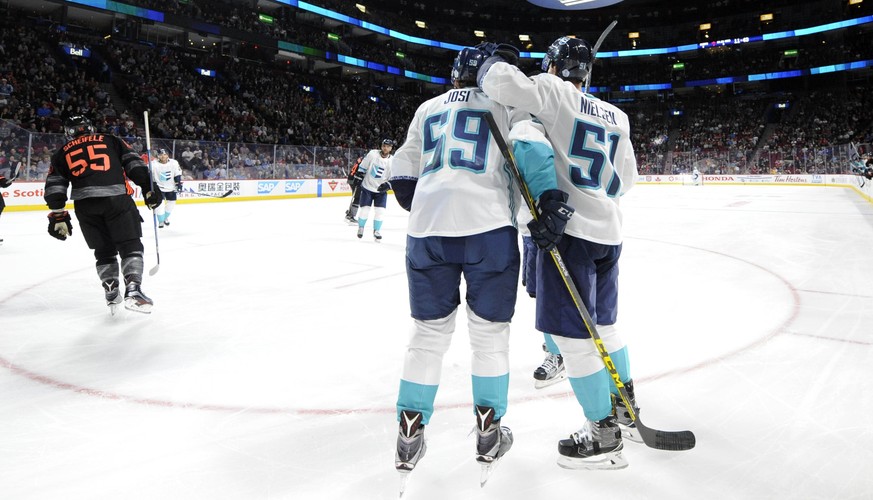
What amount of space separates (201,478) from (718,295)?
4.01 metres

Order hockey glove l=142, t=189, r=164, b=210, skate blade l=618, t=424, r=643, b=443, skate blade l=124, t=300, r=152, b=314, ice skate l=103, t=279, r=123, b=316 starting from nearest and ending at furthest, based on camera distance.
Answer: skate blade l=618, t=424, r=643, b=443, skate blade l=124, t=300, r=152, b=314, ice skate l=103, t=279, r=123, b=316, hockey glove l=142, t=189, r=164, b=210

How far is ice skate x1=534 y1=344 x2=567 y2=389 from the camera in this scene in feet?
8.60

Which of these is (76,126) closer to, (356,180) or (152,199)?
(152,199)

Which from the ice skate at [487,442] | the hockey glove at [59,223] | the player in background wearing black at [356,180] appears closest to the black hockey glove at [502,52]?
the ice skate at [487,442]

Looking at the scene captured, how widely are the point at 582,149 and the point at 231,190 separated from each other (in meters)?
13.9

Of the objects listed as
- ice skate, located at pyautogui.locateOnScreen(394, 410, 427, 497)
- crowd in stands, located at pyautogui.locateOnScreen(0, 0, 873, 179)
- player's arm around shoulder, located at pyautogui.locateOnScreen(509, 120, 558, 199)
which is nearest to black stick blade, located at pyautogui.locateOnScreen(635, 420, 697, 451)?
ice skate, located at pyautogui.locateOnScreen(394, 410, 427, 497)

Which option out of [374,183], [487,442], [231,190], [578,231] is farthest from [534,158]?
[231,190]

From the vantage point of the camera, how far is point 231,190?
14.4 m

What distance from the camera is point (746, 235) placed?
7922 millimetres

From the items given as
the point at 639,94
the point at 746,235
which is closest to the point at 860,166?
the point at 746,235

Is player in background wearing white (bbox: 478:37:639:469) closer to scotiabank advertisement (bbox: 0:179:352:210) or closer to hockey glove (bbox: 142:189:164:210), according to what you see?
hockey glove (bbox: 142:189:164:210)

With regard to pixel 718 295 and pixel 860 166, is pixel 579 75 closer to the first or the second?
pixel 718 295

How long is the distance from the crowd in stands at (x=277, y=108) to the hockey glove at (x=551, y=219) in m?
11.8

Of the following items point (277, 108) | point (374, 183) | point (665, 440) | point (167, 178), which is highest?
point (277, 108)
